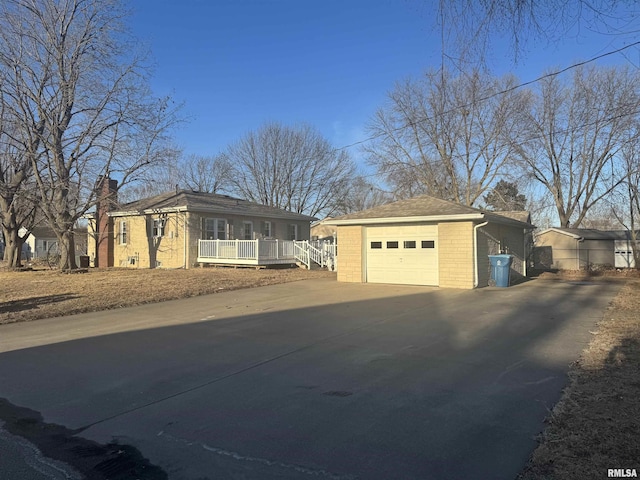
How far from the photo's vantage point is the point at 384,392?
502 cm

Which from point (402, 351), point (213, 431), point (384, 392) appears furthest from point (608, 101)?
point (213, 431)

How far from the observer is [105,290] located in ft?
48.1

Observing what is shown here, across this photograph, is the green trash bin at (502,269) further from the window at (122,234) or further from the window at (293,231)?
the window at (122,234)

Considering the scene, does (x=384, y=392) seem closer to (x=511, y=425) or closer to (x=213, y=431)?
(x=511, y=425)

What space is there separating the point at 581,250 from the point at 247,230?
21.7 m

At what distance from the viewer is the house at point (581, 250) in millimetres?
28906

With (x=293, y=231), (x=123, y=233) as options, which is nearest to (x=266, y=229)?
(x=293, y=231)

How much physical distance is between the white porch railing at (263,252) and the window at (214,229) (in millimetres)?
981

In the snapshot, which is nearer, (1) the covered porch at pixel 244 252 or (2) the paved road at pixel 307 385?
(2) the paved road at pixel 307 385

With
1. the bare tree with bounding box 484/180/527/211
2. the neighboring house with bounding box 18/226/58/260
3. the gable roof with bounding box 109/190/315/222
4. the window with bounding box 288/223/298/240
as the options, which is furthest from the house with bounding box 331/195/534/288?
the neighboring house with bounding box 18/226/58/260

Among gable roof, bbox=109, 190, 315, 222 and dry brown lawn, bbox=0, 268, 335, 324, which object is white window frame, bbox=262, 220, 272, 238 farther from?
dry brown lawn, bbox=0, 268, 335, 324

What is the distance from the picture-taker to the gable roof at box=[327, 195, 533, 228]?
15266mm

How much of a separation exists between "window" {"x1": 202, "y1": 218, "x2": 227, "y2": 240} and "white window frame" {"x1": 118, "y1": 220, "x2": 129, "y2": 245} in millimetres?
5903

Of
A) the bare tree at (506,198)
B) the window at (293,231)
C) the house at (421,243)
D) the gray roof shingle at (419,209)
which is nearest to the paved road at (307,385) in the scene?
the house at (421,243)
